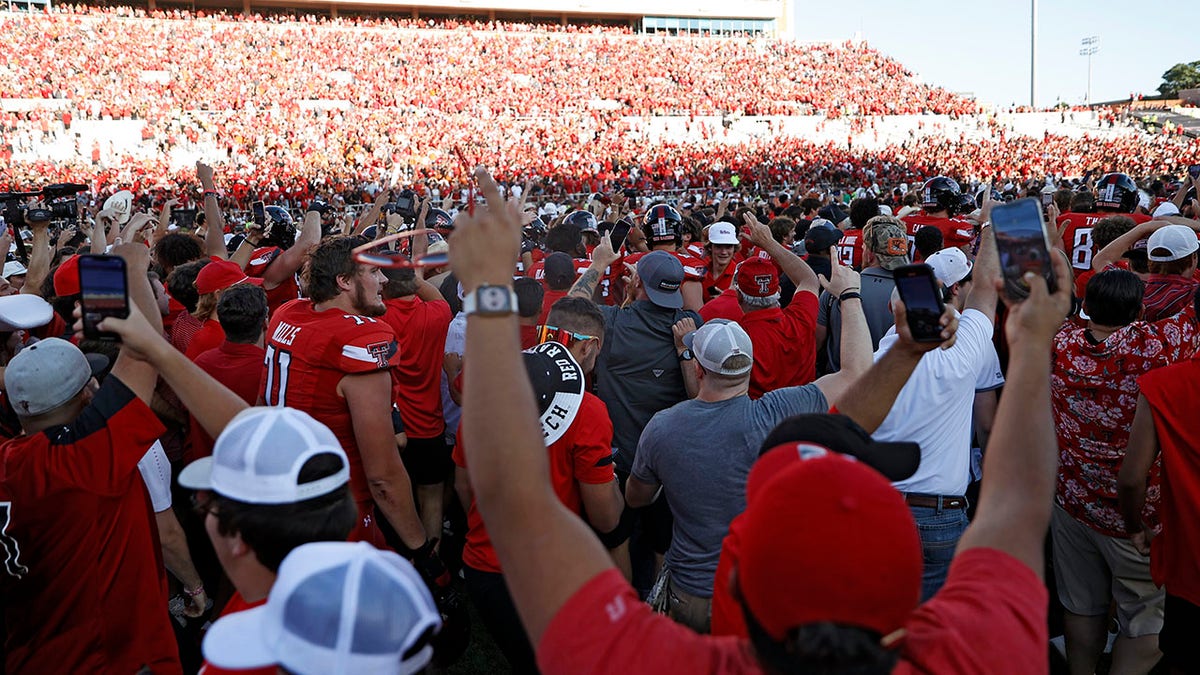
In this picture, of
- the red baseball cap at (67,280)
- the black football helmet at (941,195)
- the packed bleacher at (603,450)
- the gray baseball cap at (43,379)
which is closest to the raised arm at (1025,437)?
the packed bleacher at (603,450)

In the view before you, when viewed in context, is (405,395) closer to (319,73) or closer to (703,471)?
(703,471)

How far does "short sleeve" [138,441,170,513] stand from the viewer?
11.7 feet

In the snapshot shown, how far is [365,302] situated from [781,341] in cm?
201

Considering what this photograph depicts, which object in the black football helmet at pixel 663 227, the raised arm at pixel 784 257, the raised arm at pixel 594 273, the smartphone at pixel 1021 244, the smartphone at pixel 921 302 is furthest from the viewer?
the black football helmet at pixel 663 227

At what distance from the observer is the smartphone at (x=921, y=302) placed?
195 cm

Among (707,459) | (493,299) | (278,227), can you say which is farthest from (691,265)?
(493,299)

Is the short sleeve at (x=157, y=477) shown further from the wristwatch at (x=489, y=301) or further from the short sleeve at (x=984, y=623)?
the short sleeve at (x=984, y=623)

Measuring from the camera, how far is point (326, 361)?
315 cm

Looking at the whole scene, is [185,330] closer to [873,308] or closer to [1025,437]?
[873,308]

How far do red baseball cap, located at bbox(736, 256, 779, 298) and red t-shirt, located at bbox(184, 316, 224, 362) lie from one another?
2.57 meters

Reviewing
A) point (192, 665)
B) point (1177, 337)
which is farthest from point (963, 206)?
point (192, 665)

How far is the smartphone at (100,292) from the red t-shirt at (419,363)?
89.7 inches

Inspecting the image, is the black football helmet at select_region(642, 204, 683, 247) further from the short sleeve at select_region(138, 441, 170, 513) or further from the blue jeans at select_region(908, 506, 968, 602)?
the short sleeve at select_region(138, 441, 170, 513)

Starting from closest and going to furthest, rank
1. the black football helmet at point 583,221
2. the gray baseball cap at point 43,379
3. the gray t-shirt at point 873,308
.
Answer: the gray baseball cap at point 43,379 → the gray t-shirt at point 873,308 → the black football helmet at point 583,221
